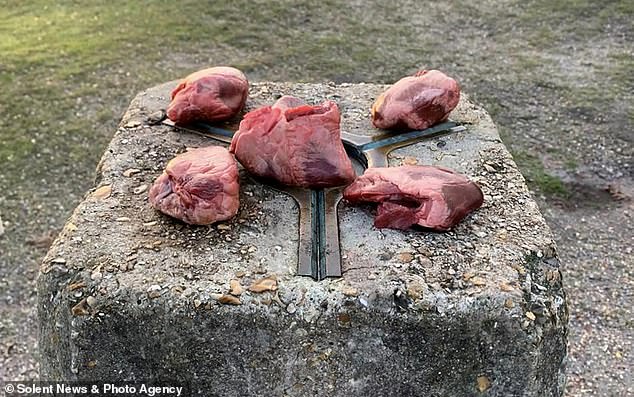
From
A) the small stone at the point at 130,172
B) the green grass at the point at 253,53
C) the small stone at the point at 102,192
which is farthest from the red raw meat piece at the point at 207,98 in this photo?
the green grass at the point at 253,53

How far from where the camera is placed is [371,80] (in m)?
5.40

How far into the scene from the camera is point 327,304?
1.71 meters

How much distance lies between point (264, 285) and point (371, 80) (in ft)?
12.6

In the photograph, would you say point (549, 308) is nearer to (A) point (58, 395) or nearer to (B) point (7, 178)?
(A) point (58, 395)

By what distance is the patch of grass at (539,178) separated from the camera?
4.27 meters

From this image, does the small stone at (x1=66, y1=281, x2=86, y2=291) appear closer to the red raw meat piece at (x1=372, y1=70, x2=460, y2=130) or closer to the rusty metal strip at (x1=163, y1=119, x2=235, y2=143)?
the rusty metal strip at (x1=163, y1=119, x2=235, y2=143)

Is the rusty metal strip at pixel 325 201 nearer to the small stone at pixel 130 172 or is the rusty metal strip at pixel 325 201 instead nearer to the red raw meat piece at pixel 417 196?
the red raw meat piece at pixel 417 196

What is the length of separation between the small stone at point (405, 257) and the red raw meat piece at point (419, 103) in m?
0.70

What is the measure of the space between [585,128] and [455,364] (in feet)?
A: 11.5

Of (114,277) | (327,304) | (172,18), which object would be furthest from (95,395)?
(172,18)

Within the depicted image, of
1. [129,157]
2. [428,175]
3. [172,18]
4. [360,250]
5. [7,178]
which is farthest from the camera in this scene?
[172,18]

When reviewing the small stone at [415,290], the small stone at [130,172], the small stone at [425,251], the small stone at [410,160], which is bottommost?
the small stone at [410,160]

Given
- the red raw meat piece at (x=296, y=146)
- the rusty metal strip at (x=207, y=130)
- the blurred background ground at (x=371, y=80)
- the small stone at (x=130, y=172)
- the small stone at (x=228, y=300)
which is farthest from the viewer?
the blurred background ground at (x=371, y=80)

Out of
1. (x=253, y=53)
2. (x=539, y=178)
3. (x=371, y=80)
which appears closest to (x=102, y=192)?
(x=539, y=178)
